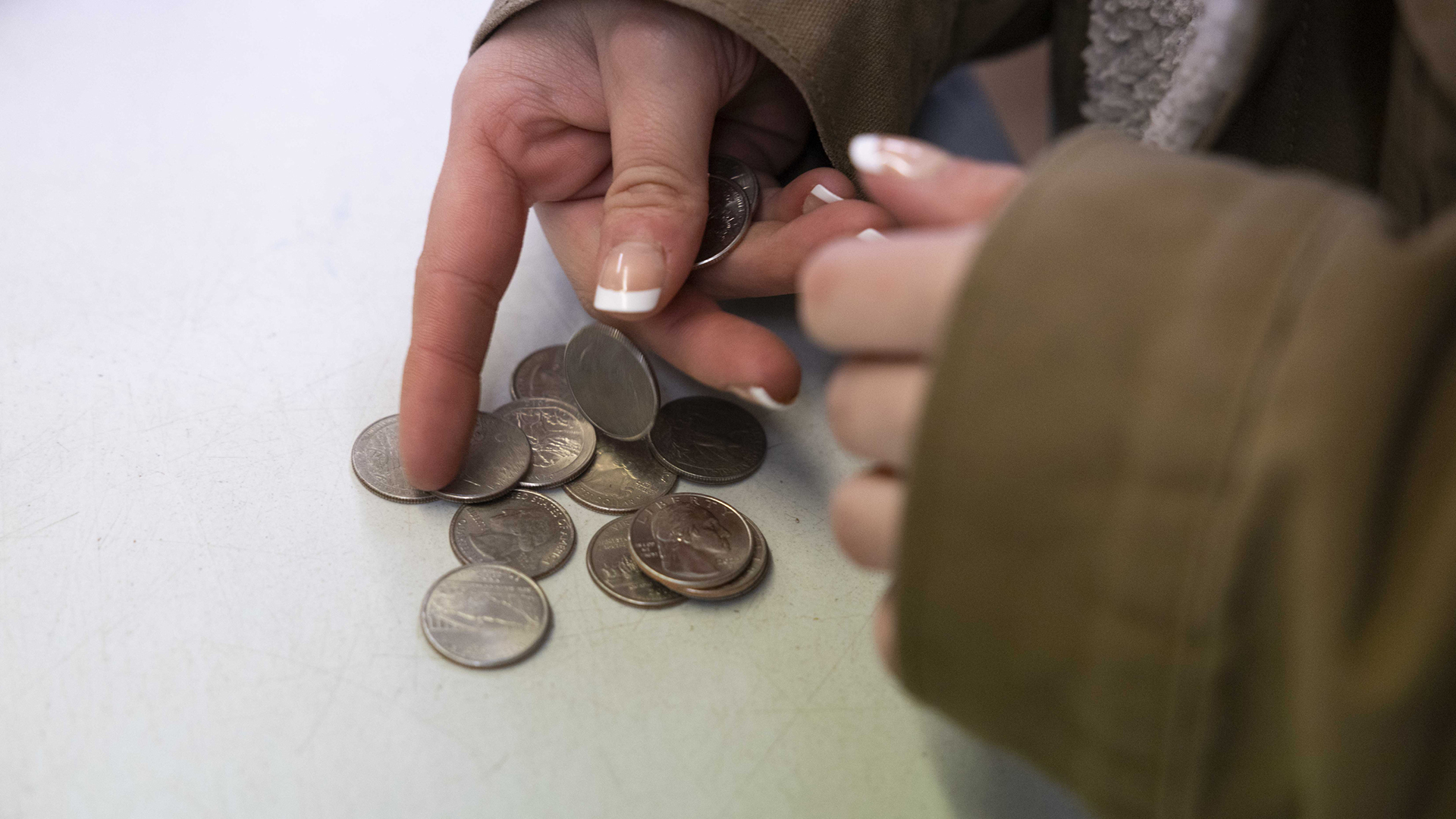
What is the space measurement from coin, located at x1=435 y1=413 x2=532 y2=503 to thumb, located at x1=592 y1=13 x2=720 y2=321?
0.19 m

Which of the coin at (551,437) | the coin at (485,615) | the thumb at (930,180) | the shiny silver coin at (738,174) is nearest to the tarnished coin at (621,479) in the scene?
the coin at (551,437)

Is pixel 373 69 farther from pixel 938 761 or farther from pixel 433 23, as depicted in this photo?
pixel 938 761

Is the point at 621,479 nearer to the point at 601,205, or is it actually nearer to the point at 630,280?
the point at 630,280

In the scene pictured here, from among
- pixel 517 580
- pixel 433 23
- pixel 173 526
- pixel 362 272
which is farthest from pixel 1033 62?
pixel 173 526

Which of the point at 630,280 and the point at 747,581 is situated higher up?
the point at 630,280

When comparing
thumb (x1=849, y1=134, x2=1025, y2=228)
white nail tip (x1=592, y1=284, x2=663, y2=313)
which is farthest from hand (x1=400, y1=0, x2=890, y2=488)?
thumb (x1=849, y1=134, x2=1025, y2=228)

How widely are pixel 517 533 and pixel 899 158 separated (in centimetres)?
50

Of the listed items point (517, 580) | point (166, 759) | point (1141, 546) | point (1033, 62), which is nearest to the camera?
point (1141, 546)

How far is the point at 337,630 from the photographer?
2.53 feet

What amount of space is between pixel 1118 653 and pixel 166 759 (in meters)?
0.68

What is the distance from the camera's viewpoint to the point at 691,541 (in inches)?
33.0

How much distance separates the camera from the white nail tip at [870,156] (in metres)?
0.60

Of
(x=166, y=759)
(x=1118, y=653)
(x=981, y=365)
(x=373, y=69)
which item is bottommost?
(x=166, y=759)

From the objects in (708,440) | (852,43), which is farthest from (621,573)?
(852,43)
